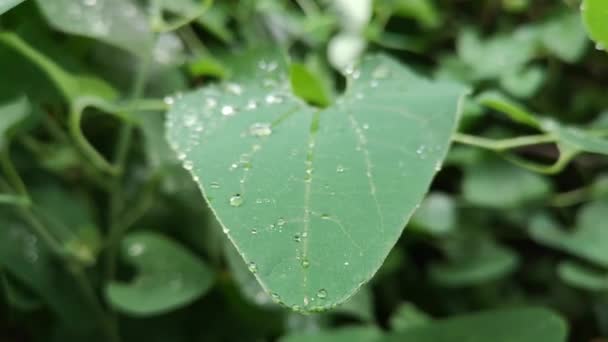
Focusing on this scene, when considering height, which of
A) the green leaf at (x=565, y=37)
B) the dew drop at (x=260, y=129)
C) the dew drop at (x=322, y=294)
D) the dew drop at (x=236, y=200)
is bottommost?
the green leaf at (x=565, y=37)

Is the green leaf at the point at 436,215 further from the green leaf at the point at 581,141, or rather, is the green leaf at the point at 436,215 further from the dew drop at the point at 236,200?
the dew drop at the point at 236,200

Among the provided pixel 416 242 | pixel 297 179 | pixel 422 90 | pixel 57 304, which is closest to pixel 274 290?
pixel 297 179

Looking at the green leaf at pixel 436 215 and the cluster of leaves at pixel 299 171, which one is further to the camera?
the green leaf at pixel 436 215

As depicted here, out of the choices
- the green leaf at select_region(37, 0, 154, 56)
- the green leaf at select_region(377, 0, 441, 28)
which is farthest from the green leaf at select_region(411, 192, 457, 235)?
the green leaf at select_region(37, 0, 154, 56)

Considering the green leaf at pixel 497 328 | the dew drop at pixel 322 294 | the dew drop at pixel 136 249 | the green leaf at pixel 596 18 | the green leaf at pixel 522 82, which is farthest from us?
the green leaf at pixel 522 82

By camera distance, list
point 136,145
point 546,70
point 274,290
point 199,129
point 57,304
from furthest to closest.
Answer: point 546,70, point 136,145, point 57,304, point 199,129, point 274,290

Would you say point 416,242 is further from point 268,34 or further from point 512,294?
point 268,34

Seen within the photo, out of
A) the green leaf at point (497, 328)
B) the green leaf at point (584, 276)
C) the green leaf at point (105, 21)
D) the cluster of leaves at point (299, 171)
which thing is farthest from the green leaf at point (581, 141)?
the green leaf at point (105, 21)

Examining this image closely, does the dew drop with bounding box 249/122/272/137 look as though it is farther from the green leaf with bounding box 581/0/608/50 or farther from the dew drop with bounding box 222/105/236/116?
the green leaf with bounding box 581/0/608/50
